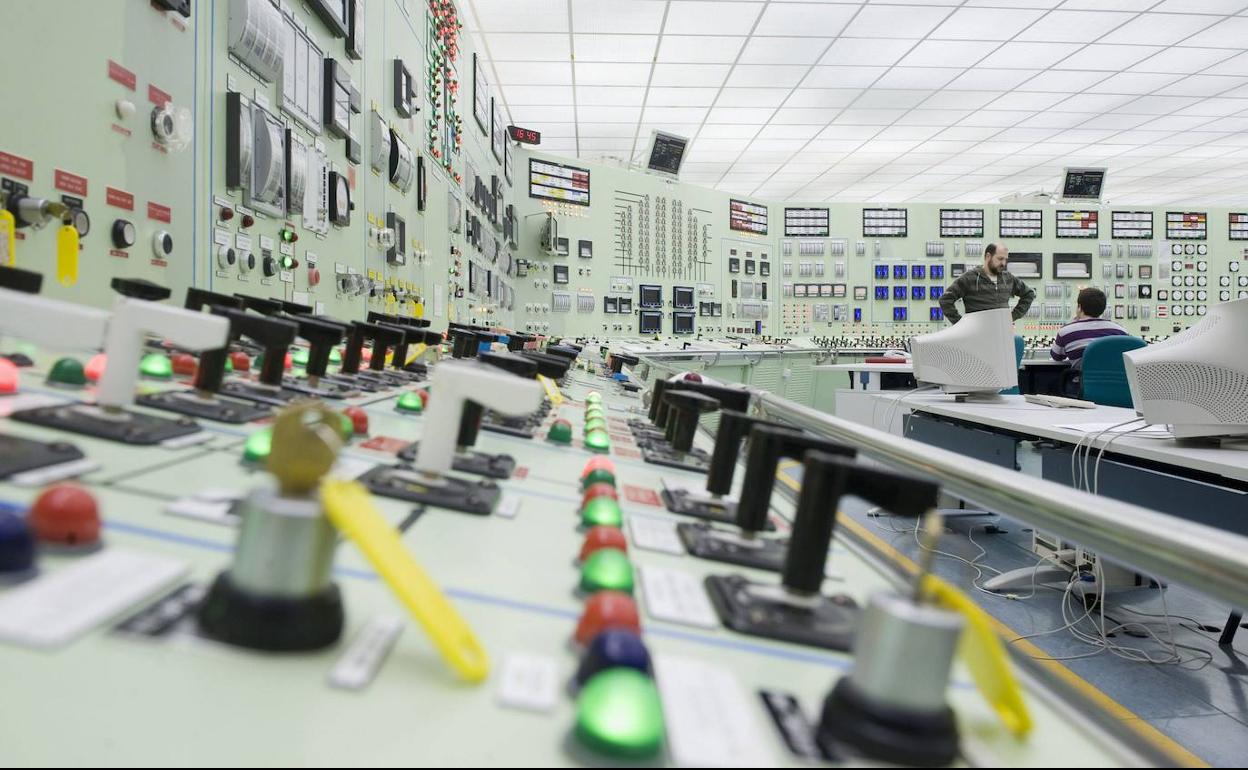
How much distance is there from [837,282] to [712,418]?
6.18m

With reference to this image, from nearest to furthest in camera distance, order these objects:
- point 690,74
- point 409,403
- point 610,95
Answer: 1. point 409,403
2. point 690,74
3. point 610,95

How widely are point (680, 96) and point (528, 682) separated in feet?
23.2

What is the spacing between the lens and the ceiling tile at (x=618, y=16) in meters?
4.98

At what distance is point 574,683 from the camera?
36 cm

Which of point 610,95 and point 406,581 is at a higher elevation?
point 610,95

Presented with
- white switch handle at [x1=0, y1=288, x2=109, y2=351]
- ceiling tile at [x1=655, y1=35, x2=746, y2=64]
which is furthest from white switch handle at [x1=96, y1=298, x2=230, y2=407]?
ceiling tile at [x1=655, y1=35, x2=746, y2=64]

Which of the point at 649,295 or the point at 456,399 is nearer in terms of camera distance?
the point at 456,399

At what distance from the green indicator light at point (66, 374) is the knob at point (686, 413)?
723 millimetres

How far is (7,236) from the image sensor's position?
3.60 feet

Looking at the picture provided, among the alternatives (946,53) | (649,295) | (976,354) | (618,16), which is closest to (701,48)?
(618,16)

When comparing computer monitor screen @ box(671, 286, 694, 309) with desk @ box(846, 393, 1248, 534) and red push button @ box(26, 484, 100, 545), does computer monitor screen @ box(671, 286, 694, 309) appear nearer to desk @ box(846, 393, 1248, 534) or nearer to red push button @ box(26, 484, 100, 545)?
desk @ box(846, 393, 1248, 534)

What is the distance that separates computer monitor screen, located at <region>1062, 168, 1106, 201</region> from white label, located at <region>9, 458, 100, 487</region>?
10.1m

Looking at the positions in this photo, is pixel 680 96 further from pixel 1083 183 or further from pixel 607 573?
pixel 607 573

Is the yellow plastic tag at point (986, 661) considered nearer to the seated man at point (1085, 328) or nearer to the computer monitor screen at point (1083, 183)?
the seated man at point (1085, 328)
